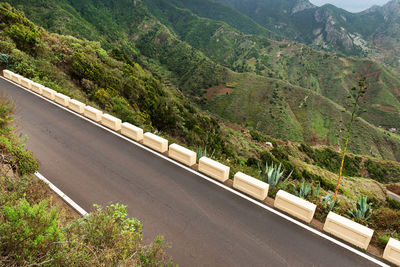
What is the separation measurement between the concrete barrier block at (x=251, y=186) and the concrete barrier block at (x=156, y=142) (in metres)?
3.37

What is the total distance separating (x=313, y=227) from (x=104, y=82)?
1678 centimetres

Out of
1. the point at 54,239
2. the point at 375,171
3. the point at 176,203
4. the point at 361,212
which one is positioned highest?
the point at 54,239

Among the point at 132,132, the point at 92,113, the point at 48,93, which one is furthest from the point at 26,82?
the point at 132,132

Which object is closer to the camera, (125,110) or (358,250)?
(358,250)

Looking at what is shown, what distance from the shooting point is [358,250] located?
5582 mm

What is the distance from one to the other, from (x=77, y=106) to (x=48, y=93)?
10.4ft

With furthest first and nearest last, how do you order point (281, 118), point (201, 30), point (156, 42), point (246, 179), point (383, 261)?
point (201, 30) → point (156, 42) → point (281, 118) → point (246, 179) → point (383, 261)

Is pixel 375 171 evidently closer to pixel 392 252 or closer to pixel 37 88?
pixel 392 252

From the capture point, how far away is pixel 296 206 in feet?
21.3

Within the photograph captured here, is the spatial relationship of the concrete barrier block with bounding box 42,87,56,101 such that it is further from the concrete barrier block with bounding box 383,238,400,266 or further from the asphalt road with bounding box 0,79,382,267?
the concrete barrier block with bounding box 383,238,400,266

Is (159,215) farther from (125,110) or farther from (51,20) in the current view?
(51,20)

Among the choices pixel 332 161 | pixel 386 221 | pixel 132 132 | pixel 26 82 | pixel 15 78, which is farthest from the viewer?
pixel 332 161

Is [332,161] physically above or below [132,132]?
below

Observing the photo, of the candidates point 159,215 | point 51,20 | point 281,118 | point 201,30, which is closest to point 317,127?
point 281,118
